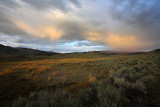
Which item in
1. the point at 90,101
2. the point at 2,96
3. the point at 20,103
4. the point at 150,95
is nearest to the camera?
the point at 20,103

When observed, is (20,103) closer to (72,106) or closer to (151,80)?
(72,106)

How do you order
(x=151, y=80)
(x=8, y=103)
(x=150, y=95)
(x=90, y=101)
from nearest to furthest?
(x=90, y=101), (x=150, y=95), (x=8, y=103), (x=151, y=80)

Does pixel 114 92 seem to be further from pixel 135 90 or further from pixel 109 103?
pixel 135 90

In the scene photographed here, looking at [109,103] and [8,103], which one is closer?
[109,103]

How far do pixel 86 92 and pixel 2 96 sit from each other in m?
4.52

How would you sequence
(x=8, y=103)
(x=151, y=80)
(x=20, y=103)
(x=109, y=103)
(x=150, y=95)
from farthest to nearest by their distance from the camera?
(x=151, y=80), (x=8, y=103), (x=150, y=95), (x=20, y=103), (x=109, y=103)

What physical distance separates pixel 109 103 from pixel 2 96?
543 centimetres

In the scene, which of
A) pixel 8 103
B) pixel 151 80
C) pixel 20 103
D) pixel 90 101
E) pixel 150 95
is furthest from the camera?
pixel 151 80

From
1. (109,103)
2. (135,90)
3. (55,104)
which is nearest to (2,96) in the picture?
(55,104)

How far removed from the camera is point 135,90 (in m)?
3.70

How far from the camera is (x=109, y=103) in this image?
2545 millimetres

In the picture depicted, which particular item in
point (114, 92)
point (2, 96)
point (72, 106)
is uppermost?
point (114, 92)

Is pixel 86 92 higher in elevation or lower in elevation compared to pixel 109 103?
lower

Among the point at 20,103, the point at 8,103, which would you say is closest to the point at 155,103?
the point at 20,103
